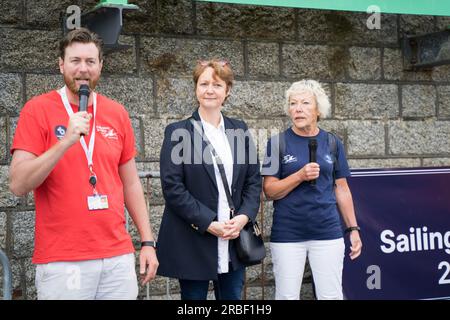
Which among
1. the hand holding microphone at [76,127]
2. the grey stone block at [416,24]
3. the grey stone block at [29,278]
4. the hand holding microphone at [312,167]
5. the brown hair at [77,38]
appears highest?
the grey stone block at [416,24]

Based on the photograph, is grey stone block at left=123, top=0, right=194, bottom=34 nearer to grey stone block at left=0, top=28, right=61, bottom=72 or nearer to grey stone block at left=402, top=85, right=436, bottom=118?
grey stone block at left=0, top=28, right=61, bottom=72

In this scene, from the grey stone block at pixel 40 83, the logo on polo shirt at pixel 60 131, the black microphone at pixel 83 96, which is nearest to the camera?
the black microphone at pixel 83 96

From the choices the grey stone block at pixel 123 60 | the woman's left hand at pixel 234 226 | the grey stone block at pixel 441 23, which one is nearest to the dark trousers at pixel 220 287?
the woman's left hand at pixel 234 226

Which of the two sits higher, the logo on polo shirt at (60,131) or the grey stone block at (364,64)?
the grey stone block at (364,64)

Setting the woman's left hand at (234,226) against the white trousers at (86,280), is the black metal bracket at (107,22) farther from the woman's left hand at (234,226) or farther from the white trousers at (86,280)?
the white trousers at (86,280)

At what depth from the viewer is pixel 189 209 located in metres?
4.79

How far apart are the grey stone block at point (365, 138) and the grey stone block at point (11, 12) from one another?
3100 millimetres

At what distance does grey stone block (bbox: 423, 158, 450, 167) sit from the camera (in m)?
7.53

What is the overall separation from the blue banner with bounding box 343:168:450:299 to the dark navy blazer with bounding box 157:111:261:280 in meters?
1.93

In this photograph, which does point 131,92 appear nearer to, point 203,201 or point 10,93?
point 10,93

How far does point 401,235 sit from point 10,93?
3.47 meters

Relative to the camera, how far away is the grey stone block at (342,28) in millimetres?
7102

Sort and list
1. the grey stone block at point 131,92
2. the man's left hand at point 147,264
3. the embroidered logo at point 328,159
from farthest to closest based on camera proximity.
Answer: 1. the grey stone block at point 131,92
2. the embroidered logo at point 328,159
3. the man's left hand at point 147,264

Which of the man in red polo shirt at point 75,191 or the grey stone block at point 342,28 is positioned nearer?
the man in red polo shirt at point 75,191
